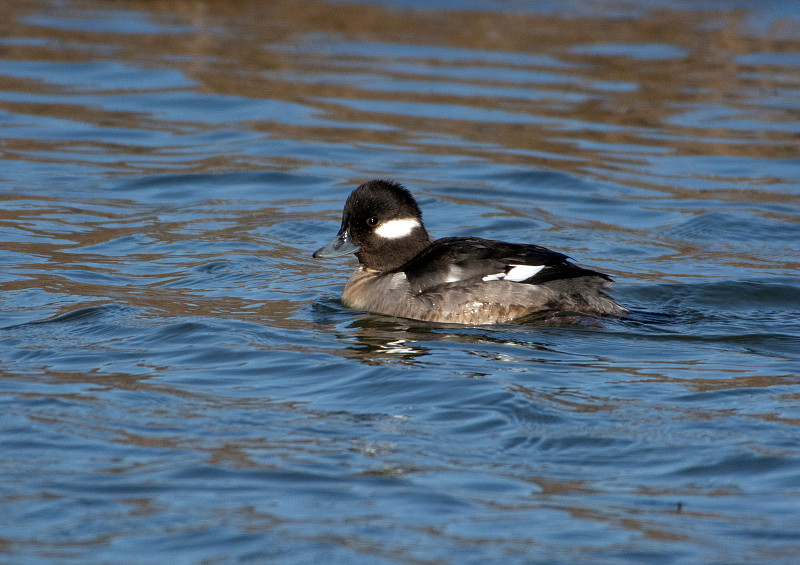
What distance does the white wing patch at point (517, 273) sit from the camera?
808 cm

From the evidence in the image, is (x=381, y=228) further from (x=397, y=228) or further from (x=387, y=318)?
(x=387, y=318)

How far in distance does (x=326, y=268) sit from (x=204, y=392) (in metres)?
3.80

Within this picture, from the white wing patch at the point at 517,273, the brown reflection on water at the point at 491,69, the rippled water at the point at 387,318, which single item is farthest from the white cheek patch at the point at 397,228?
the brown reflection on water at the point at 491,69

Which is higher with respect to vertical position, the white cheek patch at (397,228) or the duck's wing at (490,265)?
the white cheek patch at (397,228)

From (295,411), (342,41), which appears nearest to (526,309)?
(295,411)

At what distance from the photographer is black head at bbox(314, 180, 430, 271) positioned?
8.60m

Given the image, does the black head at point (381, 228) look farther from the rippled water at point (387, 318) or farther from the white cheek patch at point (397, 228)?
the rippled water at point (387, 318)

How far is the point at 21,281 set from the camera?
29.4 ft

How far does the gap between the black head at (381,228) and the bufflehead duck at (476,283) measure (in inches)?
0.4

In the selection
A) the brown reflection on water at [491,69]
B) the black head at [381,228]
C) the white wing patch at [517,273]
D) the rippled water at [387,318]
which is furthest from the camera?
the brown reflection on water at [491,69]

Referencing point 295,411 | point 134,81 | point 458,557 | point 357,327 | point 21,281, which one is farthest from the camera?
point 134,81

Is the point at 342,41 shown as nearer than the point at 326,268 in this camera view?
No

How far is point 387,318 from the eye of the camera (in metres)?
8.37

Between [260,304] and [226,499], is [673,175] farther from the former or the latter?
[226,499]
